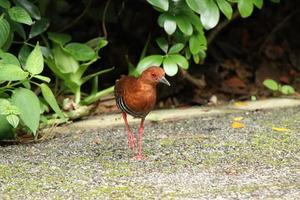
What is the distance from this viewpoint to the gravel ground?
3168 mm

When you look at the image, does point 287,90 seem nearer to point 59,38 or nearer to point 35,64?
point 59,38

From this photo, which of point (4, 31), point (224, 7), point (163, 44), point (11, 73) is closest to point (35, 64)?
point (11, 73)

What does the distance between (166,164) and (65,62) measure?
1.39 metres

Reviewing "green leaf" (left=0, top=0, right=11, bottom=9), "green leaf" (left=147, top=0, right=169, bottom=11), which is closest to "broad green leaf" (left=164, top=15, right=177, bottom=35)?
"green leaf" (left=147, top=0, right=169, bottom=11)

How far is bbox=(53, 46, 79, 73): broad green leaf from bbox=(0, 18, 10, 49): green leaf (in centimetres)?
58

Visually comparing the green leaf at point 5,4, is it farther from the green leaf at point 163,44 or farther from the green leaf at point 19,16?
the green leaf at point 163,44

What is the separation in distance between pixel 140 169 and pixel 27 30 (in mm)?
2126

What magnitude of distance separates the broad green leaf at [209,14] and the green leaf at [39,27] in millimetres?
1073

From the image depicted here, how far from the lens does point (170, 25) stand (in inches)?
175

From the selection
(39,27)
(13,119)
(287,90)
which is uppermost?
(39,27)

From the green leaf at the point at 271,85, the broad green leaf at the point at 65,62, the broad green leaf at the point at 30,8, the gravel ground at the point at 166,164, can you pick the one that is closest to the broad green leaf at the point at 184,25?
the gravel ground at the point at 166,164

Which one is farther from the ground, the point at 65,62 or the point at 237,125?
the point at 65,62

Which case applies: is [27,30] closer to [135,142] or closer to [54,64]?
[54,64]

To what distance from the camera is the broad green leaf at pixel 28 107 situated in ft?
12.6
